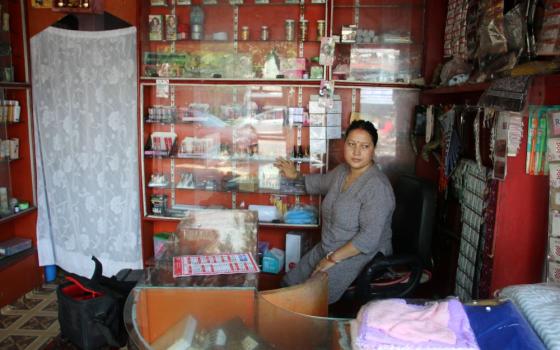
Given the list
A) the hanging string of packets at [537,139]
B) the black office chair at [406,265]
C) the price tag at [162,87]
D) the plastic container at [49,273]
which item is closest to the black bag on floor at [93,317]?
the black office chair at [406,265]

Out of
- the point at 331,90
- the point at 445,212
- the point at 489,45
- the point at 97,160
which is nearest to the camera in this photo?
the point at 489,45

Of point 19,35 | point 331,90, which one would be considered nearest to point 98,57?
point 19,35

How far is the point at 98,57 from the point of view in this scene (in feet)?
12.0

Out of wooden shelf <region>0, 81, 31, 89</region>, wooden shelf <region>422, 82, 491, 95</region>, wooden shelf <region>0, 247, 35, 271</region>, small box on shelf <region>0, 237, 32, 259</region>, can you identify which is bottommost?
wooden shelf <region>0, 247, 35, 271</region>

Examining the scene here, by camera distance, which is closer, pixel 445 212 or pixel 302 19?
pixel 445 212

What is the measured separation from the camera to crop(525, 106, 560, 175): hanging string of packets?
199cm

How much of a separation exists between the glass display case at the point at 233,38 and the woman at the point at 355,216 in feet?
4.01

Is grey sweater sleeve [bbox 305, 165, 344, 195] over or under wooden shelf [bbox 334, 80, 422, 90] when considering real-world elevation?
under

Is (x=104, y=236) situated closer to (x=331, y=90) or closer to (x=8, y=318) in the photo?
(x=8, y=318)

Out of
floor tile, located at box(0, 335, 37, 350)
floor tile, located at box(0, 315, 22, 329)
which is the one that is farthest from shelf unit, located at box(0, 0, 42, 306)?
floor tile, located at box(0, 335, 37, 350)

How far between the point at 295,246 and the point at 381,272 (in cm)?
121

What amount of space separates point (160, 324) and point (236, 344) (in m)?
0.26

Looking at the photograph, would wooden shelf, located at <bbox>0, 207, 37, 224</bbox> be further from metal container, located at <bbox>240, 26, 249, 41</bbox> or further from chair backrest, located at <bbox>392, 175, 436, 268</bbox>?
chair backrest, located at <bbox>392, 175, 436, 268</bbox>

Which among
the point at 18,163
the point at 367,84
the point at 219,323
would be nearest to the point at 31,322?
the point at 18,163
